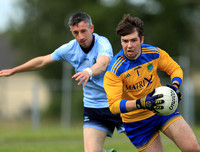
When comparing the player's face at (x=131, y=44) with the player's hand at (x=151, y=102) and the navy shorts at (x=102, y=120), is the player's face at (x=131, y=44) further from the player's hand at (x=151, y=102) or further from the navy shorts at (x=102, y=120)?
the navy shorts at (x=102, y=120)

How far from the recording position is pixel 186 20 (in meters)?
29.4

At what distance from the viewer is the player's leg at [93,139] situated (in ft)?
20.1

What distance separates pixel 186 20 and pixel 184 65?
826 cm

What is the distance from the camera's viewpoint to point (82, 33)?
6.16 metres

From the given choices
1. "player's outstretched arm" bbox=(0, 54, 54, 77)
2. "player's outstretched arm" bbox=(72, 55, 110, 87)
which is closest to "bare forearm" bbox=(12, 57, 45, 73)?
"player's outstretched arm" bbox=(0, 54, 54, 77)

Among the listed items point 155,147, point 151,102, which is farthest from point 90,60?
point 151,102

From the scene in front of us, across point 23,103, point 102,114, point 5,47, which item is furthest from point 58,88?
point 5,47

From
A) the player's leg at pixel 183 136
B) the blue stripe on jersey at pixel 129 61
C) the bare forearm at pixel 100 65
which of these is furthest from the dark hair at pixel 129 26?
the player's leg at pixel 183 136

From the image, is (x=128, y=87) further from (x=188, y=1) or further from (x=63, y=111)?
(x=188, y=1)

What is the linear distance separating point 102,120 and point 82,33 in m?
1.45

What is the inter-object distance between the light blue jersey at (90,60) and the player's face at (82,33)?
0.19 metres

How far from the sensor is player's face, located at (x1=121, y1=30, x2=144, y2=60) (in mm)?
5236

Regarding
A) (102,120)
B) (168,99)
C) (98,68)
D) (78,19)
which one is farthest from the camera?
(102,120)

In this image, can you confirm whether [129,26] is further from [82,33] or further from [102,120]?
[102,120]
